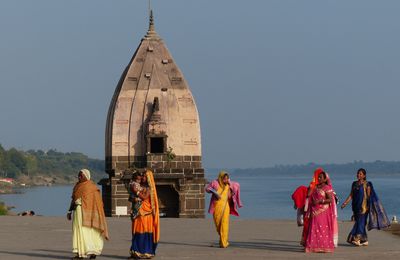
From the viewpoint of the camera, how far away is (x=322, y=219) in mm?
18047

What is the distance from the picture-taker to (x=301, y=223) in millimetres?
18906

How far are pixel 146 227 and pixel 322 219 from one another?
290 cm

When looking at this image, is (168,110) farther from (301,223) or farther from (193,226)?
(301,223)

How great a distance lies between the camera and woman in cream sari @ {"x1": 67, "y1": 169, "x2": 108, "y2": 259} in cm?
1700

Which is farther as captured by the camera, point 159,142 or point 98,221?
point 159,142

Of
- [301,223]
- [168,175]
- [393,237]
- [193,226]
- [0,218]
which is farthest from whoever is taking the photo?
[168,175]

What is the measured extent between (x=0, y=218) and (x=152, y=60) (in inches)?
358

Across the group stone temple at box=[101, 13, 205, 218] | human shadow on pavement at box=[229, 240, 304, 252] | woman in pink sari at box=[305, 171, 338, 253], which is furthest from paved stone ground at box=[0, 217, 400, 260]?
stone temple at box=[101, 13, 205, 218]

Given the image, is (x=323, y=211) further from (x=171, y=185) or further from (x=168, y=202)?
(x=168, y=202)

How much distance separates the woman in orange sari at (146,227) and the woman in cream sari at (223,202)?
80.9 inches

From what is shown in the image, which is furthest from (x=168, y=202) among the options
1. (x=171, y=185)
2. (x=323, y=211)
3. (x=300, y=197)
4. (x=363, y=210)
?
(x=323, y=211)

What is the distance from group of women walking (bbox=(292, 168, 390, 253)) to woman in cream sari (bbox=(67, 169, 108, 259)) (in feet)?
10.8

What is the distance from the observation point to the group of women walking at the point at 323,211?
17984 mm

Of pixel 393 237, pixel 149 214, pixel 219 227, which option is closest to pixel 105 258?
pixel 149 214
